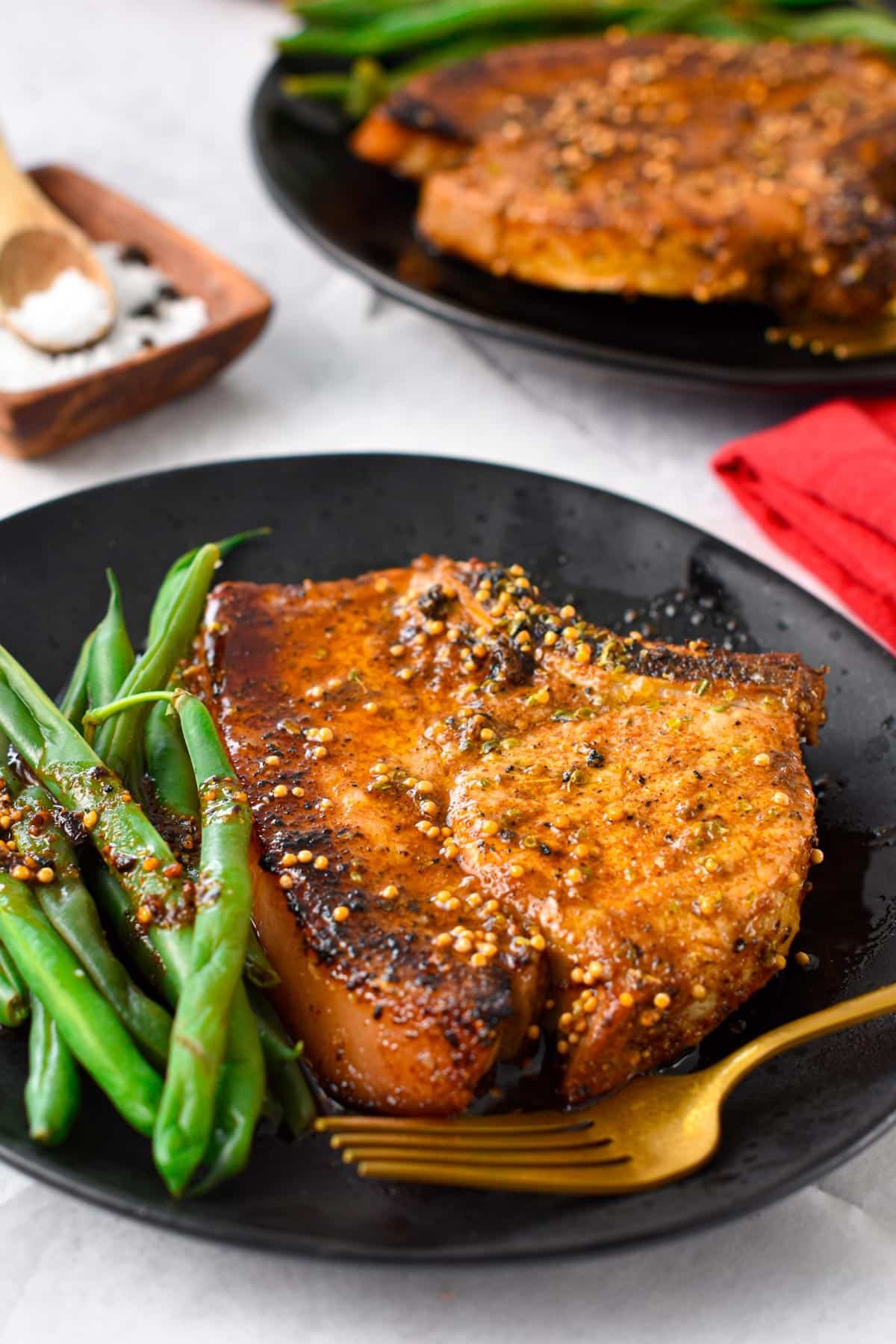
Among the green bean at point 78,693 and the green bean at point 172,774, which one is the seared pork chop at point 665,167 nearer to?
the green bean at point 78,693

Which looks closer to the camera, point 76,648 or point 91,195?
point 76,648

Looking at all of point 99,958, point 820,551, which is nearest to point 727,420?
point 820,551

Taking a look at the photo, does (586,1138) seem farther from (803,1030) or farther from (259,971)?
(259,971)

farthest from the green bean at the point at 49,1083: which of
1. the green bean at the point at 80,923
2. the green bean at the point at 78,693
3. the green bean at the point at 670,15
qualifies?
the green bean at the point at 670,15

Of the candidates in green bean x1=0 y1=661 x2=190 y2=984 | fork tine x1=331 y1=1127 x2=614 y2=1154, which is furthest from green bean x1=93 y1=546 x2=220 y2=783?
fork tine x1=331 y1=1127 x2=614 y2=1154

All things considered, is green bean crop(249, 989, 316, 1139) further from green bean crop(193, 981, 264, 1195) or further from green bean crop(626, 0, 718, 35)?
green bean crop(626, 0, 718, 35)

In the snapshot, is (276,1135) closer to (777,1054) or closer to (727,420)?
(777,1054)
